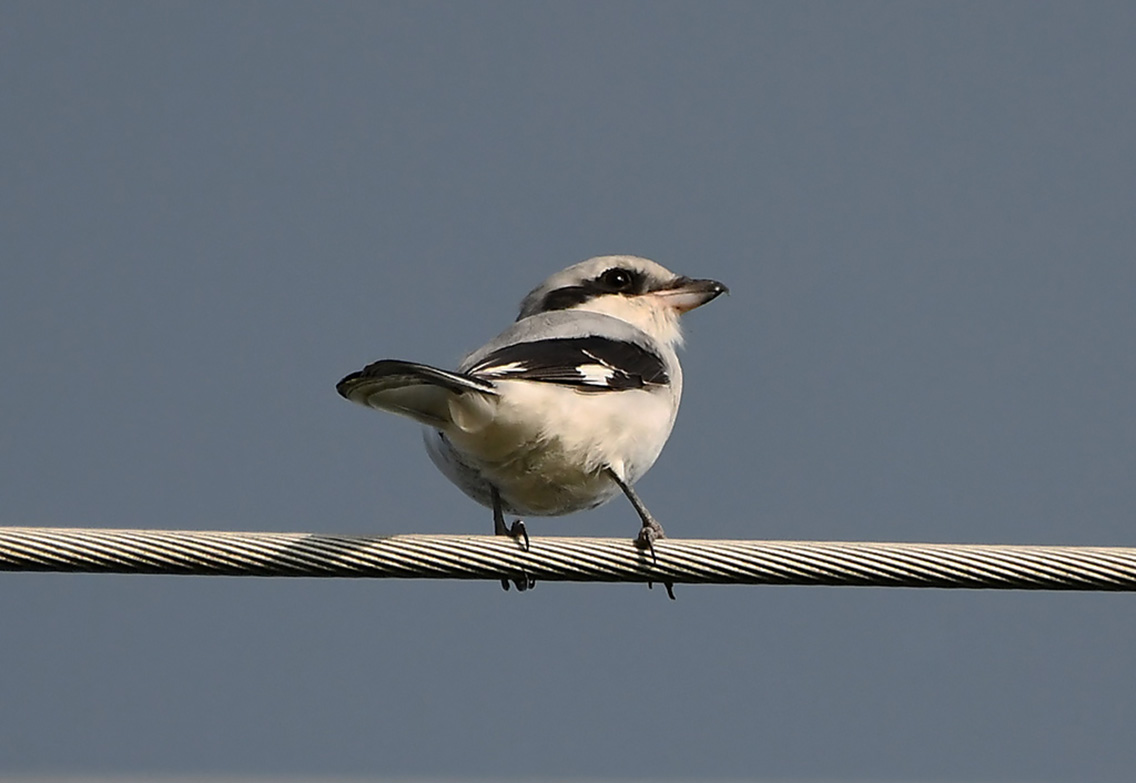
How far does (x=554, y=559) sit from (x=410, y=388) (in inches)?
42.6

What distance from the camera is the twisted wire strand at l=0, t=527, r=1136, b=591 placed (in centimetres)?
333

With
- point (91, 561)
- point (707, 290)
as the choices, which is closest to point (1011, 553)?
point (91, 561)

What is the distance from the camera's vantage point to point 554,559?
3.58 metres

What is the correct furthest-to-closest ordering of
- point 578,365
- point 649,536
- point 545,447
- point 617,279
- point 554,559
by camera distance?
point 617,279, point 578,365, point 545,447, point 649,536, point 554,559

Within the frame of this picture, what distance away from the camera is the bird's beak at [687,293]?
6414 mm

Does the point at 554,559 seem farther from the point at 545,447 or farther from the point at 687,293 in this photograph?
the point at 687,293

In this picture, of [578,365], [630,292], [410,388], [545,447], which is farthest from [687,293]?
[410,388]

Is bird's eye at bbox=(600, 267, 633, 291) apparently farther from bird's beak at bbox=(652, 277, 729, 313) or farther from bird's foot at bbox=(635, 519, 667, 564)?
bird's foot at bbox=(635, 519, 667, 564)

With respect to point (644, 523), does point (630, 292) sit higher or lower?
higher

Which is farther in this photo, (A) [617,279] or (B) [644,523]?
(A) [617,279]

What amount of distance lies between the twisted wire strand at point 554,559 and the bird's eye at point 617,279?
2877 mm

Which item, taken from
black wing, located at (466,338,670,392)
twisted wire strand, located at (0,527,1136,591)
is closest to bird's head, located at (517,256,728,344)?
black wing, located at (466,338,670,392)

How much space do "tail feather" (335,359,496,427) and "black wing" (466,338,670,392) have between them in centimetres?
15

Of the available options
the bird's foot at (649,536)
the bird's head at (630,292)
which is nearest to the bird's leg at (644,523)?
the bird's foot at (649,536)
